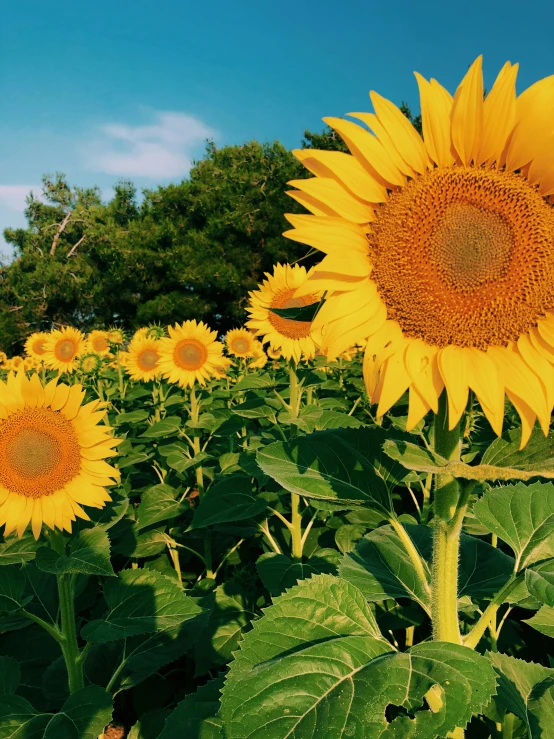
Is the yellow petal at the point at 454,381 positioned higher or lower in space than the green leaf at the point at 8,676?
higher

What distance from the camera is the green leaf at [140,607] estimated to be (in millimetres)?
2186

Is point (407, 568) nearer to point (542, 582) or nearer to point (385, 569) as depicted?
point (385, 569)

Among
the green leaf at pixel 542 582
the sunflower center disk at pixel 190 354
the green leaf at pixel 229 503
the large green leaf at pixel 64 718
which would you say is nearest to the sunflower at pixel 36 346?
the sunflower center disk at pixel 190 354

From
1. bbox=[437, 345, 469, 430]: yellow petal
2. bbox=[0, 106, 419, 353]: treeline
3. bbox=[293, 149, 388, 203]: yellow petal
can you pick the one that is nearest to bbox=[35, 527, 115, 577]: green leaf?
bbox=[437, 345, 469, 430]: yellow petal

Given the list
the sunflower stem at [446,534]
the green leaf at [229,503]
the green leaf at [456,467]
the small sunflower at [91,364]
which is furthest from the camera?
the small sunflower at [91,364]

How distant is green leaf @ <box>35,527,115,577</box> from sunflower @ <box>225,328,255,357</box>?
415 cm

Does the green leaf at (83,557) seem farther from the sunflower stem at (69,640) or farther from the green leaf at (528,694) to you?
the green leaf at (528,694)

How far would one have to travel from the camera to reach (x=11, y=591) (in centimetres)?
229

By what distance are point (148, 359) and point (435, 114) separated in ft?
17.0

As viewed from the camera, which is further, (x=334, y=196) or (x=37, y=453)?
(x=37, y=453)

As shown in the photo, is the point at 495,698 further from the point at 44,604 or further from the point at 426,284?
the point at 44,604

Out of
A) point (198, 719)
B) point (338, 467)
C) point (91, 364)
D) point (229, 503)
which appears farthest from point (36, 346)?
point (338, 467)

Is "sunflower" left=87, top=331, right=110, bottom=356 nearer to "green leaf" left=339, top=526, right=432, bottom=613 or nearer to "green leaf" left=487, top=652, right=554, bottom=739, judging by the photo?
"green leaf" left=339, top=526, right=432, bottom=613

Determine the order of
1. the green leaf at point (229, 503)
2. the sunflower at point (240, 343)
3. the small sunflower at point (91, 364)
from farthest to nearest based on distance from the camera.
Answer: the small sunflower at point (91, 364) < the sunflower at point (240, 343) < the green leaf at point (229, 503)
